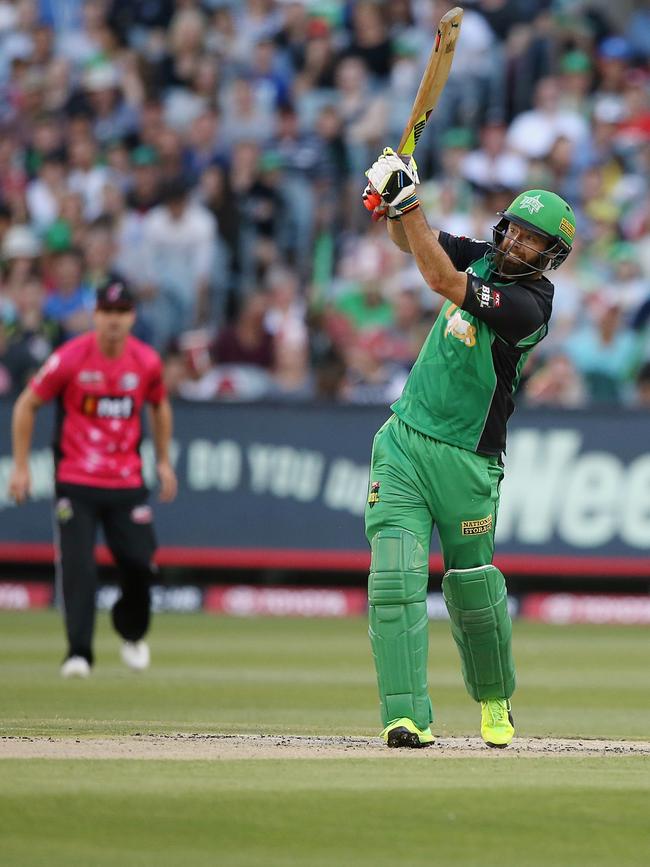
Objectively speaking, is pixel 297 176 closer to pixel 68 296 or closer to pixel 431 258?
pixel 68 296

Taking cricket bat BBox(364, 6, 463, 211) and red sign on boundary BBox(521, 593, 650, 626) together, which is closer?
cricket bat BBox(364, 6, 463, 211)

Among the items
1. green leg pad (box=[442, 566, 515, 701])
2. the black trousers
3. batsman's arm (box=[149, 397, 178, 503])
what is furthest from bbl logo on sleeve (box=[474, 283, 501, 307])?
batsman's arm (box=[149, 397, 178, 503])

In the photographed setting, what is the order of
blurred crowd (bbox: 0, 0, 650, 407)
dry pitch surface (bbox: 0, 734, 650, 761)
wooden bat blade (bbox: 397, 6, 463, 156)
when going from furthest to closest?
blurred crowd (bbox: 0, 0, 650, 407) < wooden bat blade (bbox: 397, 6, 463, 156) < dry pitch surface (bbox: 0, 734, 650, 761)

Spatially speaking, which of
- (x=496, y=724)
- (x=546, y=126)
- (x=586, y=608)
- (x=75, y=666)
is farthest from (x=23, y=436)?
(x=546, y=126)

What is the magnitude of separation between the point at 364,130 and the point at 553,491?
468cm

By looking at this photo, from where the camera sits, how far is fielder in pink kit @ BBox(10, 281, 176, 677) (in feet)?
34.7

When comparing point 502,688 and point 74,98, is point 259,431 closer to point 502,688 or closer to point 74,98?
point 74,98

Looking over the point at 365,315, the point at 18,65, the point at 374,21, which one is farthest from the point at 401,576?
the point at 18,65

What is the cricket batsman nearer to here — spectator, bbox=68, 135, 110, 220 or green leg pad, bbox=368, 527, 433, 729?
green leg pad, bbox=368, 527, 433, 729

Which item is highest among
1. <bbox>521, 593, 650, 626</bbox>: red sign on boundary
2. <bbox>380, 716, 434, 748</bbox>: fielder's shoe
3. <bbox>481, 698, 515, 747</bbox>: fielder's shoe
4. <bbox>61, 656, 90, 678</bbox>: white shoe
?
<bbox>380, 716, 434, 748</bbox>: fielder's shoe

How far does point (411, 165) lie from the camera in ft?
22.9

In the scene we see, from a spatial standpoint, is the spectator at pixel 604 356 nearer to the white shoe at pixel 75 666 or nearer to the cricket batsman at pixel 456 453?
the white shoe at pixel 75 666

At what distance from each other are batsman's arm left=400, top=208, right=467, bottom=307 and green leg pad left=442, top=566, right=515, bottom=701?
120cm

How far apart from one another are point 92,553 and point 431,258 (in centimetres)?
446
